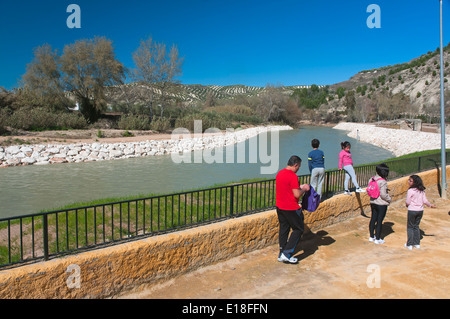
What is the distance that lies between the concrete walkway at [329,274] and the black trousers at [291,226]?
34cm

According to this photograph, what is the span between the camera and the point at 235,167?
1908 centimetres

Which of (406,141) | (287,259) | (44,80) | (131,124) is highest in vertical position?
(44,80)

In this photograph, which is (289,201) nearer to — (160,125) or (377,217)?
(377,217)

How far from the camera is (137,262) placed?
4.68 meters

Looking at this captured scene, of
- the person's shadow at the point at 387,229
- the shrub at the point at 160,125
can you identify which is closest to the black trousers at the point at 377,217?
the person's shadow at the point at 387,229

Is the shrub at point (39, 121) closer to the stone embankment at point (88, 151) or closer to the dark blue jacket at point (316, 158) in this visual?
the stone embankment at point (88, 151)

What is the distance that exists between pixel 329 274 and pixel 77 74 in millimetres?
33272

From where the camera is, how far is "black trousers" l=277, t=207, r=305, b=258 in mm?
5332

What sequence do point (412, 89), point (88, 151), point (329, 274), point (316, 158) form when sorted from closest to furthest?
point (329, 274) < point (316, 158) < point (88, 151) < point (412, 89)

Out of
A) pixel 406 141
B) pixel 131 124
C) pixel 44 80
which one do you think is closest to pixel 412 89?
pixel 406 141

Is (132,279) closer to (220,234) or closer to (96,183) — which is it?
(220,234)

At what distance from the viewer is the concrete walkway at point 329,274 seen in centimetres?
459

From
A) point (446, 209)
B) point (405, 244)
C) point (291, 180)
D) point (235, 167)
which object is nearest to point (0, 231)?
point (291, 180)
